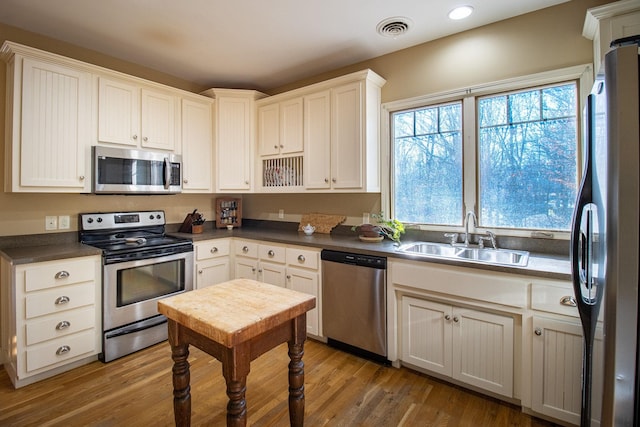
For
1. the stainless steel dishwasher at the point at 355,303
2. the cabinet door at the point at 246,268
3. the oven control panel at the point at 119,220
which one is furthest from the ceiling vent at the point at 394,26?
the oven control panel at the point at 119,220

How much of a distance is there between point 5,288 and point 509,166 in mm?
3855

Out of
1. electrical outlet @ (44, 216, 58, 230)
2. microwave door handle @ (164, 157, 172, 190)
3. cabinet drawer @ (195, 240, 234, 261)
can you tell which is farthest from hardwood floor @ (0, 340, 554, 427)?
microwave door handle @ (164, 157, 172, 190)

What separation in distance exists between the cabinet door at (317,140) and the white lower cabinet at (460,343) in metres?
1.38

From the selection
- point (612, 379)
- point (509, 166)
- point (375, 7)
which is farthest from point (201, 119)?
point (612, 379)

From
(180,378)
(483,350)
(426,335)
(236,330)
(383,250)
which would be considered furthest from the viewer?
(383,250)

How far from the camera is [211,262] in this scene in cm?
317

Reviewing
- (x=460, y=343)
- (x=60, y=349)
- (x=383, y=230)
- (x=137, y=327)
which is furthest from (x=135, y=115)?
(x=460, y=343)

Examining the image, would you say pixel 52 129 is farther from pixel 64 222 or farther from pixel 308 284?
pixel 308 284

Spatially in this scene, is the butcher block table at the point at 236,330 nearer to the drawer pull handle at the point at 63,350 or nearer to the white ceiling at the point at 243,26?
the drawer pull handle at the point at 63,350

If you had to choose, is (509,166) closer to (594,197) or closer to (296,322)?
(594,197)

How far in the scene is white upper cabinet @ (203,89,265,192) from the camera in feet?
11.3

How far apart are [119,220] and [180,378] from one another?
2058 millimetres

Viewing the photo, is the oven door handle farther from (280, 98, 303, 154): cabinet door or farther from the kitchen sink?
the kitchen sink

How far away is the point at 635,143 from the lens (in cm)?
88
